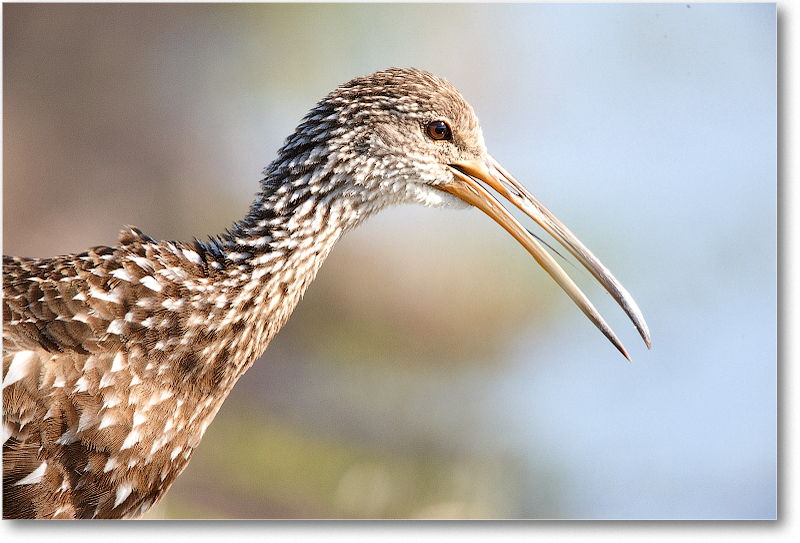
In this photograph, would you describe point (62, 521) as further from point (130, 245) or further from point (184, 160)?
point (184, 160)

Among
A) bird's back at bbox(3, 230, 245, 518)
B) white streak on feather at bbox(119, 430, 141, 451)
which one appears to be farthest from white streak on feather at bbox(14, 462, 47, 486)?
white streak on feather at bbox(119, 430, 141, 451)

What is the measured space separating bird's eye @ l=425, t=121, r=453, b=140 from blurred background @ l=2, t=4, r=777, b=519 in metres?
0.47

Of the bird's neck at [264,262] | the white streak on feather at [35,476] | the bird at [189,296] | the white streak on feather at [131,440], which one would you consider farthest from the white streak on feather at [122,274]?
the white streak on feather at [35,476]

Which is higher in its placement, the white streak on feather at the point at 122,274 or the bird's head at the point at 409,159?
the bird's head at the point at 409,159

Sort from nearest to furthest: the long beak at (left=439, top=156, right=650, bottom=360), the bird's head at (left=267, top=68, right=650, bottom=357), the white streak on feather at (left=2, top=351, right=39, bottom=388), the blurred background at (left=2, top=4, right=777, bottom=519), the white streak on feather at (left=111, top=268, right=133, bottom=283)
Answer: the white streak on feather at (left=2, top=351, right=39, bottom=388) < the white streak on feather at (left=111, top=268, right=133, bottom=283) < the bird's head at (left=267, top=68, right=650, bottom=357) < the long beak at (left=439, top=156, right=650, bottom=360) < the blurred background at (left=2, top=4, right=777, bottom=519)

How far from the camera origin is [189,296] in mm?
1977

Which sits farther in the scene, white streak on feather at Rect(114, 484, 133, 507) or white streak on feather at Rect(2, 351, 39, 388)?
white streak on feather at Rect(114, 484, 133, 507)

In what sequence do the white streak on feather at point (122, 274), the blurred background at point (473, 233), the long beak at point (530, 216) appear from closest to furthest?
1. the white streak on feather at point (122, 274)
2. the long beak at point (530, 216)
3. the blurred background at point (473, 233)

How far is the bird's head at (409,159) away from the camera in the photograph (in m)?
2.04

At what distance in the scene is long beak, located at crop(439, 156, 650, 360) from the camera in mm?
2164

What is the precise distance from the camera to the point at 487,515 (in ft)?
8.15

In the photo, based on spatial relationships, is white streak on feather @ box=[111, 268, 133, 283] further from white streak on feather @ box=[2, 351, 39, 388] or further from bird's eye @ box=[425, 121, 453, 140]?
bird's eye @ box=[425, 121, 453, 140]

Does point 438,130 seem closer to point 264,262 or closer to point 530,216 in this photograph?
point 530,216

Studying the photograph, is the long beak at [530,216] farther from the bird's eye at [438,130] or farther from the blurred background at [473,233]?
the blurred background at [473,233]
